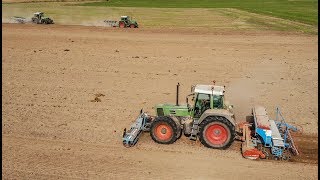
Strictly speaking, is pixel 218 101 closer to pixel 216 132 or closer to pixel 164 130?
pixel 216 132

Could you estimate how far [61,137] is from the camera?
14711mm

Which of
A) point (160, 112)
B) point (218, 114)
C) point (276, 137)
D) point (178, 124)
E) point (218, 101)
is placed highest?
point (218, 101)

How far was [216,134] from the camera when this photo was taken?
13305mm

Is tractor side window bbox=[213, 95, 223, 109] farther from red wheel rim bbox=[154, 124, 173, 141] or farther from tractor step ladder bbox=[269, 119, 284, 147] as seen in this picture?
tractor step ladder bbox=[269, 119, 284, 147]

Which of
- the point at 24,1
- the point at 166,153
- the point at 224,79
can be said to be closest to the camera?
the point at 166,153

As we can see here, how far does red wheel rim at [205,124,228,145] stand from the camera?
517 inches

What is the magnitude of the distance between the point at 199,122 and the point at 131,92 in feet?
24.4

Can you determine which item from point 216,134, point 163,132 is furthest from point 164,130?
point 216,134

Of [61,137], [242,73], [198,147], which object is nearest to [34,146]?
[61,137]

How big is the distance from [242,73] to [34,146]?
13.9m

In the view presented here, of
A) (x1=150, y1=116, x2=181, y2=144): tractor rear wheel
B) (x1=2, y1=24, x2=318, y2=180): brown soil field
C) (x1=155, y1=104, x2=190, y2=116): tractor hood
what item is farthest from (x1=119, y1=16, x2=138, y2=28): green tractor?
(x1=150, y1=116, x2=181, y2=144): tractor rear wheel

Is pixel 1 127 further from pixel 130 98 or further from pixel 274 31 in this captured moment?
pixel 274 31

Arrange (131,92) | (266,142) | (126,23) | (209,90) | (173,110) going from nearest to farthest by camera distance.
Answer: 1. (266,142)
2. (209,90)
3. (173,110)
4. (131,92)
5. (126,23)

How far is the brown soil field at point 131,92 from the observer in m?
12.5
